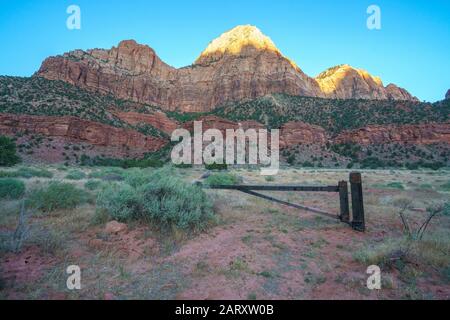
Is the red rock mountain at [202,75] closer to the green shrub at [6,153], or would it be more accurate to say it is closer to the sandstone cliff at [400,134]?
the sandstone cliff at [400,134]

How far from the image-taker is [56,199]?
6.82 metres

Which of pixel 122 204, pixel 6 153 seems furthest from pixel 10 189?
pixel 6 153

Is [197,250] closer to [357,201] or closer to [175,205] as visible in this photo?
[175,205]

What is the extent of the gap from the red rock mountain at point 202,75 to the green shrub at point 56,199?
75.8 metres

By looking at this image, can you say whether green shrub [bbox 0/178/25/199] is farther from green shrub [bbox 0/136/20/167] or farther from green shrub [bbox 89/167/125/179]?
green shrub [bbox 0/136/20/167]

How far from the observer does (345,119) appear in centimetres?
5894

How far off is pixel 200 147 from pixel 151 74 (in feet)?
223

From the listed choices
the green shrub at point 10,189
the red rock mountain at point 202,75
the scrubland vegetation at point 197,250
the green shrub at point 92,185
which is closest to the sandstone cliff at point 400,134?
the red rock mountain at point 202,75

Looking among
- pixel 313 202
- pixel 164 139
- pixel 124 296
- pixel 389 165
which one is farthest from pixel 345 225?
pixel 164 139

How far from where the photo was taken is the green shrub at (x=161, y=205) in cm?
551

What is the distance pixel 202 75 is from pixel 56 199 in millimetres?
109779

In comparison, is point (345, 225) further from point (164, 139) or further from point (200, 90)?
point (200, 90)

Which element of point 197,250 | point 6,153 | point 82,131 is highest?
point 82,131

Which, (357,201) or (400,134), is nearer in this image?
(357,201)
